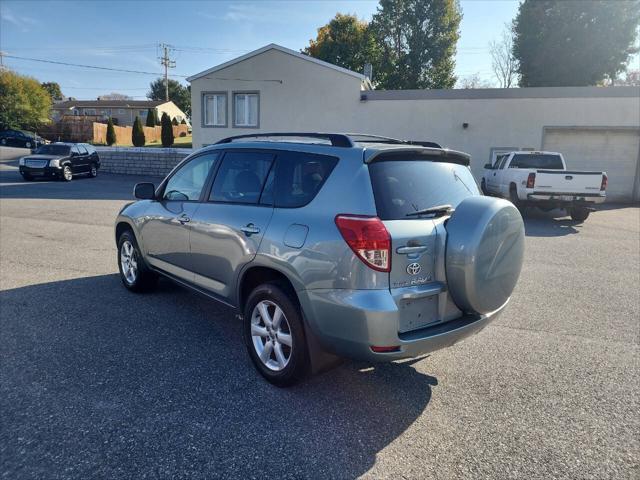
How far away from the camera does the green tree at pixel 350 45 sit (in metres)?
39.3

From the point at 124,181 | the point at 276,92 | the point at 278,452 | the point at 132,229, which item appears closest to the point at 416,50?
the point at 276,92

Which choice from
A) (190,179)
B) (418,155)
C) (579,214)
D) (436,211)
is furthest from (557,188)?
(190,179)

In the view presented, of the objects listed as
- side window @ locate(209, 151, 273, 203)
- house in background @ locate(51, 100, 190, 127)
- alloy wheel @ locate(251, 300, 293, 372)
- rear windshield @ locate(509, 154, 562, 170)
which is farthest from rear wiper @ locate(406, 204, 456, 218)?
house in background @ locate(51, 100, 190, 127)

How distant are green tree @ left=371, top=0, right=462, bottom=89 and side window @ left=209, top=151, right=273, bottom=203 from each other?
38.0 metres

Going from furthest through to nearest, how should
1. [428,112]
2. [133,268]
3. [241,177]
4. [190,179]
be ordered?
[428,112] → [133,268] → [190,179] → [241,177]

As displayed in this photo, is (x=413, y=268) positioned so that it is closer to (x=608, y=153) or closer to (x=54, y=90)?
(x=608, y=153)

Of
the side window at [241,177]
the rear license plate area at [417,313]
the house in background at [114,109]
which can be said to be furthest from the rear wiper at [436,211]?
the house in background at [114,109]

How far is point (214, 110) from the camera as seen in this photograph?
22.5 meters

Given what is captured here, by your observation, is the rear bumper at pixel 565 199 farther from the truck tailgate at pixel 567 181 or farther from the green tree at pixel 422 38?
the green tree at pixel 422 38

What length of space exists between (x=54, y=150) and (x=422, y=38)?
31.0 m

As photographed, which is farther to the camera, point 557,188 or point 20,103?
point 20,103

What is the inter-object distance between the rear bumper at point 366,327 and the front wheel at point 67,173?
20.9 m

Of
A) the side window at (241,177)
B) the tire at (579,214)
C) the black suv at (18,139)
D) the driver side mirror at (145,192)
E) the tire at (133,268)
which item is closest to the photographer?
the side window at (241,177)

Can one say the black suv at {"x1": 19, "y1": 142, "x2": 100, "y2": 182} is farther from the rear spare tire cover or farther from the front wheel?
the rear spare tire cover
